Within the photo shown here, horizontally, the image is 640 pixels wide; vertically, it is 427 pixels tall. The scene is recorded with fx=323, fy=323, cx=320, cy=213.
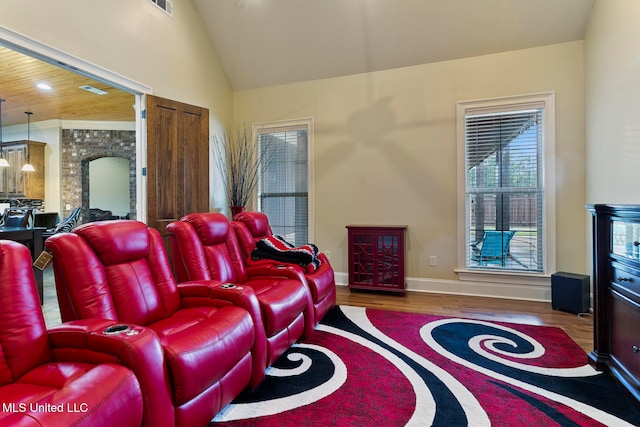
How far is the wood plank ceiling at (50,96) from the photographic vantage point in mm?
4277

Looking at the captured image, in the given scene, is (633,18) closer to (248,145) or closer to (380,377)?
(380,377)

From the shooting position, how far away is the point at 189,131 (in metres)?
3.90

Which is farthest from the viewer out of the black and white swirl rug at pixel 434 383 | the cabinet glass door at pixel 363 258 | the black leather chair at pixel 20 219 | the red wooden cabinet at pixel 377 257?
the black leather chair at pixel 20 219

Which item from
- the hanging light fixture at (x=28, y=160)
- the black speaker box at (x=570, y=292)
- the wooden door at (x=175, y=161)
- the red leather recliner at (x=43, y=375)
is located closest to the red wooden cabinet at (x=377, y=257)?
the black speaker box at (x=570, y=292)

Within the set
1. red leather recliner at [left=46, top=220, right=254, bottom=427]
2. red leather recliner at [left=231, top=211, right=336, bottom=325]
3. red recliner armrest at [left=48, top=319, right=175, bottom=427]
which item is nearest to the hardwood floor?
red leather recliner at [left=231, top=211, right=336, bottom=325]

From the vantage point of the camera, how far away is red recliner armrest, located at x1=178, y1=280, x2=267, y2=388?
1940 millimetres

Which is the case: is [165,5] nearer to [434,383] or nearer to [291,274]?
[291,274]

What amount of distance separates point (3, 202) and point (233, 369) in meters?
8.66

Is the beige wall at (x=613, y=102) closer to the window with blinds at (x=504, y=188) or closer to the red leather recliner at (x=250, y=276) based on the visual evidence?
the window with blinds at (x=504, y=188)

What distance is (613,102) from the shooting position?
2963 mm

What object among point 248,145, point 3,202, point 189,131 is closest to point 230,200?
point 248,145

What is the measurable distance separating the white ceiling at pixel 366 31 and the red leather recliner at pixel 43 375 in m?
3.94

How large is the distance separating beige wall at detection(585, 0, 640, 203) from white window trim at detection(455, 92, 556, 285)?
0.33 m

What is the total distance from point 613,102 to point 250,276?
3.67 metres
